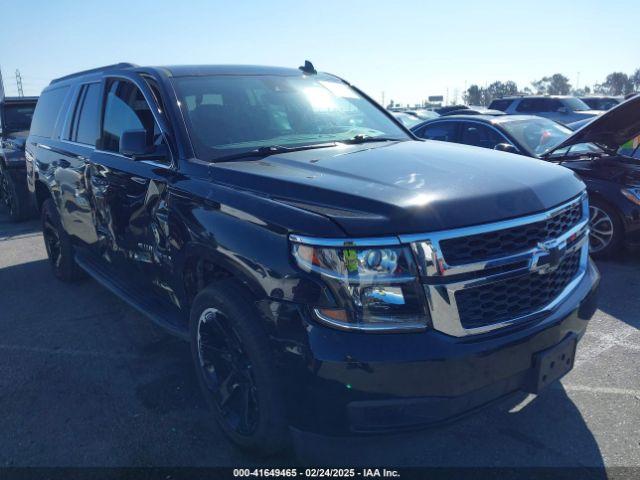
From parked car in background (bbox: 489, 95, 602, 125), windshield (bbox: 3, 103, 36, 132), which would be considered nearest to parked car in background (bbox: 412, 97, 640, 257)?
windshield (bbox: 3, 103, 36, 132)

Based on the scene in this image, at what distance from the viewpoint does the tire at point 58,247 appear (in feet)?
18.1

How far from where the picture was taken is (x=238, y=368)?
2.70 metres

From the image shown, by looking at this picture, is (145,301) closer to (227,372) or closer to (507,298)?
(227,372)

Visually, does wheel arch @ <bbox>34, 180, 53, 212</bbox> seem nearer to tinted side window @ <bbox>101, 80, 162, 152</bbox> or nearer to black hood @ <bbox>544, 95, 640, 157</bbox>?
tinted side window @ <bbox>101, 80, 162, 152</bbox>

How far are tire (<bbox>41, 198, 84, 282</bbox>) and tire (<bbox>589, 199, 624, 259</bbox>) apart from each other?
5.39 meters

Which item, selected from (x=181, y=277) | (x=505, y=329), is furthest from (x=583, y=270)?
(x=181, y=277)

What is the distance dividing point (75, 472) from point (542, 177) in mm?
2789

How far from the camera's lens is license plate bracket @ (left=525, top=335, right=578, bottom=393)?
7.78 ft

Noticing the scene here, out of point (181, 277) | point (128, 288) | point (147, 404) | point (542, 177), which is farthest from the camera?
point (128, 288)

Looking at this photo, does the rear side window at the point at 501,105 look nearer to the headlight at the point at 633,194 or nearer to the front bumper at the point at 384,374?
the headlight at the point at 633,194

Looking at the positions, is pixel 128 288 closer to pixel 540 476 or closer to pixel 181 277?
pixel 181 277

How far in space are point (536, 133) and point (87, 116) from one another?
5.63m

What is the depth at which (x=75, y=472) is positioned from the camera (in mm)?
2752

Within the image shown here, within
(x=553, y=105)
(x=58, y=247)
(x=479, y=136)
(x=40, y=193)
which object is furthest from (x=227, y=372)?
(x=553, y=105)
